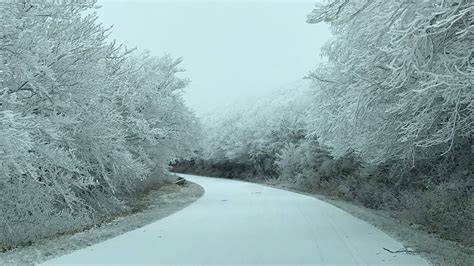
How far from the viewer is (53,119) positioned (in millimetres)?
12797

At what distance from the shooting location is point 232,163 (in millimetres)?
53750

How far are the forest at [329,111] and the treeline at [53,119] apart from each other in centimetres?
4

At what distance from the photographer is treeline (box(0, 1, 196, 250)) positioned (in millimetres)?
10523

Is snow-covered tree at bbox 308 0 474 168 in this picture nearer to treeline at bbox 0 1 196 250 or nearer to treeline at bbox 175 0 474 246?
treeline at bbox 175 0 474 246

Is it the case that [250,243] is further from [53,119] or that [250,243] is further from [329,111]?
[53,119]

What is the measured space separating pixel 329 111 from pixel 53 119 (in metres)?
7.05

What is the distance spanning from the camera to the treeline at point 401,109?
325 inches

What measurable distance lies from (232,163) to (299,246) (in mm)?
43470

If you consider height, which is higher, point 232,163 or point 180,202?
point 232,163

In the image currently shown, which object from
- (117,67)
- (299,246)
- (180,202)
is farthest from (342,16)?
(180,202)

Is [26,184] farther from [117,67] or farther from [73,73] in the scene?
[117,67]

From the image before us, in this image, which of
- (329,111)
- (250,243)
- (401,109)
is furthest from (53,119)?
(401,109)

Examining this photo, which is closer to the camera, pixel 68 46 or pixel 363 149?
pixel 68 46

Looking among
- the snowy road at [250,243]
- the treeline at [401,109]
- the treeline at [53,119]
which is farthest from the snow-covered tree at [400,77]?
the treeline at [53,119]
